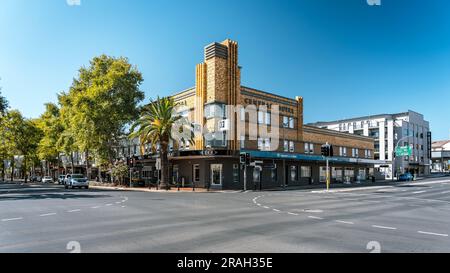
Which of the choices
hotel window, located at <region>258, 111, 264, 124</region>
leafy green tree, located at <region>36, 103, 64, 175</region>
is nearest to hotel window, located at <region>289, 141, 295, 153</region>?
hotel window, located at <region>258, 111, 264, 124</region>

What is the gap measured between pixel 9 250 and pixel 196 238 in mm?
4522

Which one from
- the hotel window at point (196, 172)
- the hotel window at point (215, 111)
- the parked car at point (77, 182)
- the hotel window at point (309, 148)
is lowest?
the parked car at point (77, 182)

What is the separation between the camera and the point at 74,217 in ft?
44.7

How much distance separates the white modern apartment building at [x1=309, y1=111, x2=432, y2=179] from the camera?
288 ft

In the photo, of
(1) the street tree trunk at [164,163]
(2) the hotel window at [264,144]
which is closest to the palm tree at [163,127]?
(1) the street tree trunk at [164,163]

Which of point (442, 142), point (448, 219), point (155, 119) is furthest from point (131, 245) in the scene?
point (442, 142)

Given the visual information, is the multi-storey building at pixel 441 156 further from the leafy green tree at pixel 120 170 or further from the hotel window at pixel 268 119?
the leafy green tree at pixel 120 170

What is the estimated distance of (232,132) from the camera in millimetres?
38875

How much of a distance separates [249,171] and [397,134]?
64280 mm

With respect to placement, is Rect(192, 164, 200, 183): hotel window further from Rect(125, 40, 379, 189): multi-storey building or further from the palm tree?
the palm tree

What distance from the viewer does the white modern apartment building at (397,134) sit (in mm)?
87812

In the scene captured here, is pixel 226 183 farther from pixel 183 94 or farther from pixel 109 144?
pixel 109 144

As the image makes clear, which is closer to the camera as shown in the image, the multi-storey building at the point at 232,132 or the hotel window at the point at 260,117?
the multi-storey building at the point at 232,132

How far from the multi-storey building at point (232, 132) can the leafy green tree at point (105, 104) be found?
6102mm
